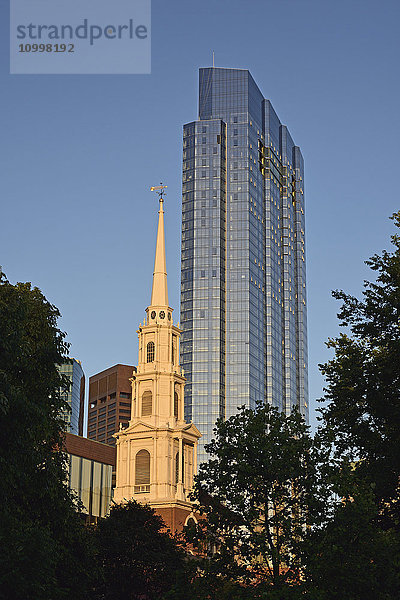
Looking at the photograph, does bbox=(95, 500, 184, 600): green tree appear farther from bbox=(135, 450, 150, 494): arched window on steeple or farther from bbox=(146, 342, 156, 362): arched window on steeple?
bbox=(146, 342, 156, 362): arched window on steeple

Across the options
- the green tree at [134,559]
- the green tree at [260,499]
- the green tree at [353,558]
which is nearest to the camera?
the green tree at [353,558]

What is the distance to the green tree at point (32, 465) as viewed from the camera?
2638 cm

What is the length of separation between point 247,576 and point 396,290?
576 inches

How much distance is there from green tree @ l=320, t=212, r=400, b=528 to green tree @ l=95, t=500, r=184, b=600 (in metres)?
16.6

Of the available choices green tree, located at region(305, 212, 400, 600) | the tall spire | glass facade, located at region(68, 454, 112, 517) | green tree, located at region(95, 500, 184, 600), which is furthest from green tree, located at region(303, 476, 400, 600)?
the tall spire

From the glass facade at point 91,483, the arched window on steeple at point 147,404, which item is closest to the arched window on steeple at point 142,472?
the glass facade at point 91,483

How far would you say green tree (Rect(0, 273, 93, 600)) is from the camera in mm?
26375

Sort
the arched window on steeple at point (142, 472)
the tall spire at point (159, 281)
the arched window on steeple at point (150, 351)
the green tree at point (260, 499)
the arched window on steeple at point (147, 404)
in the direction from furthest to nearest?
the tall spire at point (159, 281) → the arched window on steeple at point (150, 351) → the arched window on steeple at point (147, 404) → the arched window on steeple at point (142, 472) → the green tree at point (260, 499)

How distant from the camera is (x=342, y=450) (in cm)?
4075

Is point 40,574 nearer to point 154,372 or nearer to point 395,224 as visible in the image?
point 395,224

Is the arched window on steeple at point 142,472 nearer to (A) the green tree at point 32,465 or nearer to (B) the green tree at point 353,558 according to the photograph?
(A) the green tree at point 32,465

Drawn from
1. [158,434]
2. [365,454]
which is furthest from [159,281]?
[365,454]

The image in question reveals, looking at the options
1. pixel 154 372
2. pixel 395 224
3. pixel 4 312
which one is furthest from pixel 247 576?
pixel 154 372

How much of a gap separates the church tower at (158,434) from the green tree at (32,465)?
173 ft
